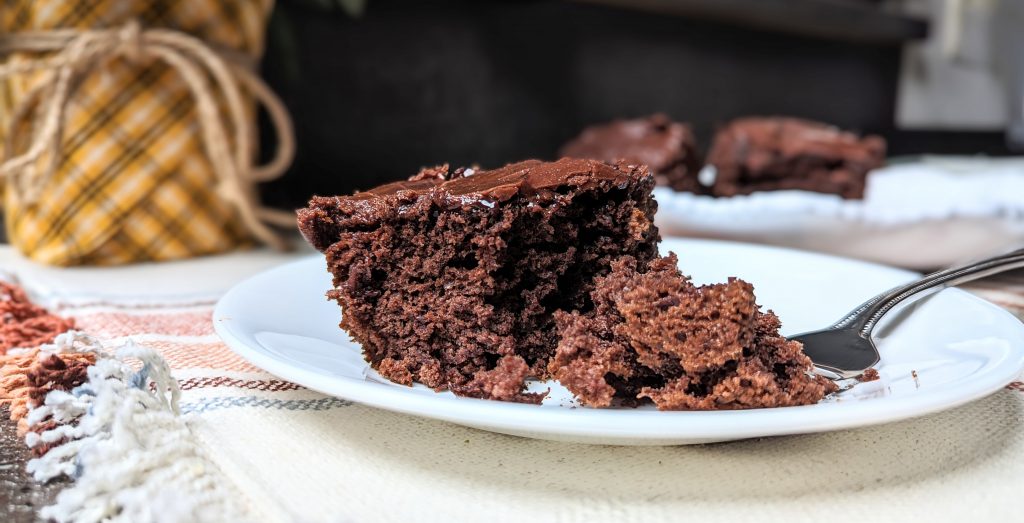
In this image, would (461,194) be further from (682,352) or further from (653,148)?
(653,148)

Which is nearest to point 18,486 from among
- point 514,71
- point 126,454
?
point 126,454

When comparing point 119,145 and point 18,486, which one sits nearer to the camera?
point 18,486

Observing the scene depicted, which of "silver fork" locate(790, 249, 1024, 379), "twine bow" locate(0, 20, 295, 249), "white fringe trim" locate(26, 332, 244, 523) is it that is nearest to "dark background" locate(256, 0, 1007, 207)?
"twine bow" locate(0, 20, 295, 249)

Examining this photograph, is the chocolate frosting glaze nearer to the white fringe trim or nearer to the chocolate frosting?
the chocolate frosting

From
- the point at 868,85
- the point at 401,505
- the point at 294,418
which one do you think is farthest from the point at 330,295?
the point at 868,85

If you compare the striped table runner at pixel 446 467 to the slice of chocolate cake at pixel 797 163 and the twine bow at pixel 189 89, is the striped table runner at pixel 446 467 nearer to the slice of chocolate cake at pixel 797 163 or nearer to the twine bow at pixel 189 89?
the twine bow at pixel 189 89
